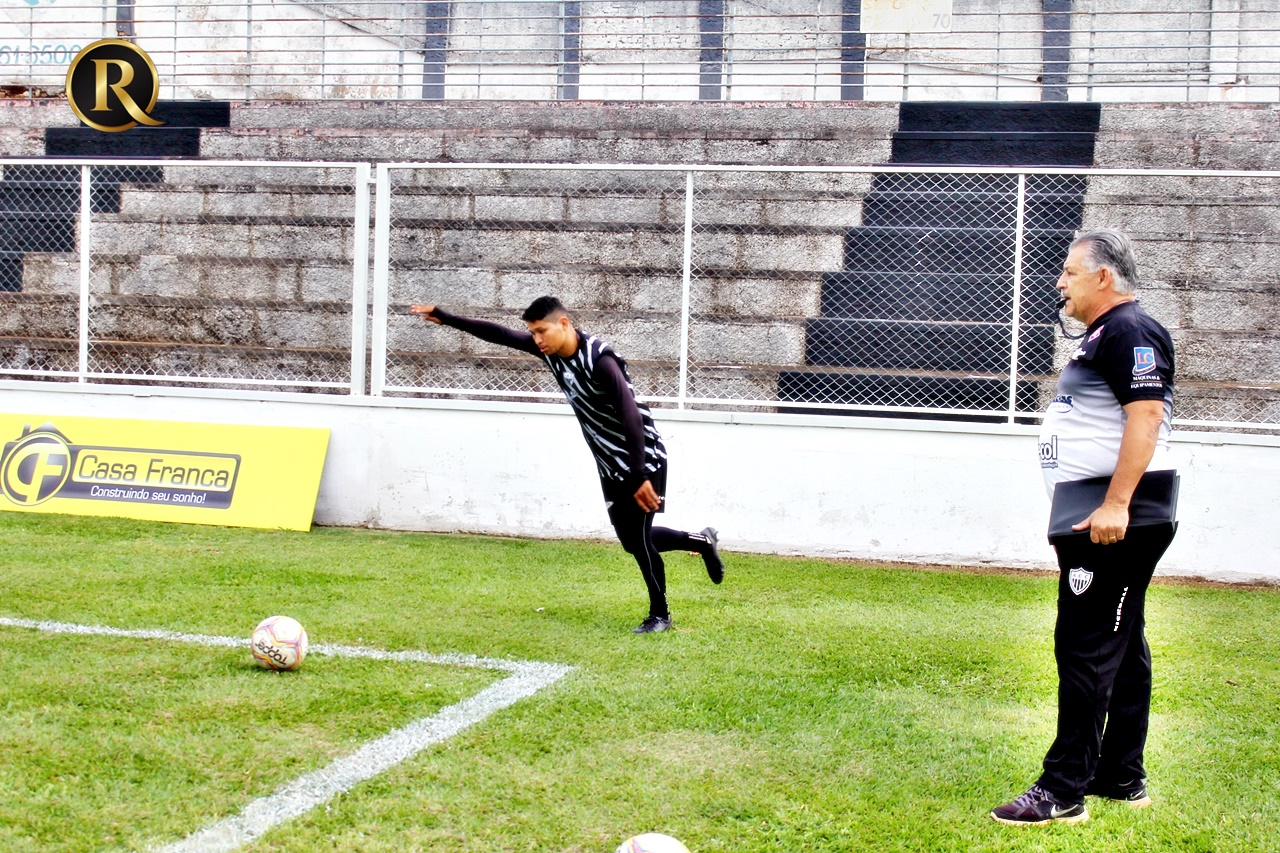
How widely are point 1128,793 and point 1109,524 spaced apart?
1001mm

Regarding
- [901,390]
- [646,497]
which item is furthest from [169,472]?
[901,390]

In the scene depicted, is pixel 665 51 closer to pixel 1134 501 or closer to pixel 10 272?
pixel 10 272

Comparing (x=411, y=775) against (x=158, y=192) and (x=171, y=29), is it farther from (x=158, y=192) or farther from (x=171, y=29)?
(x=171, y=29)

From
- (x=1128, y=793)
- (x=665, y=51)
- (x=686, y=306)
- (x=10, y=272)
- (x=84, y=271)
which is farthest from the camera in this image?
(x=665, y=51)

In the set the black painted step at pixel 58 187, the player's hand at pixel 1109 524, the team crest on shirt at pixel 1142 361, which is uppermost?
→ the black painted step at pixel 58 187

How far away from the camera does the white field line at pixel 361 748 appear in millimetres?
3215

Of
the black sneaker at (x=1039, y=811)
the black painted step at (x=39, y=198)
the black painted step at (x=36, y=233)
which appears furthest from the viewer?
the black painted step at (x=39, y=198)

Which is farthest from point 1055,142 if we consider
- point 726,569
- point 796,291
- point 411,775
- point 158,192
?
point 411,775

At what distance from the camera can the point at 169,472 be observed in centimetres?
920

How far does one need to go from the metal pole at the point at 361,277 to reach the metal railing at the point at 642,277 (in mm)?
20

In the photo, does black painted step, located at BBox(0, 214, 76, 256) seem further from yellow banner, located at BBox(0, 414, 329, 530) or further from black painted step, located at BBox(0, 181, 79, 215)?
yellow banner, located at BBox(0, 414, 329, 530)

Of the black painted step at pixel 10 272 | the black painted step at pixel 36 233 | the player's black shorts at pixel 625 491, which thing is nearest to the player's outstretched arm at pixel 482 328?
the player's black shorts at pixel 625 491

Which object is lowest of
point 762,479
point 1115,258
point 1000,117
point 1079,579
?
point 762,479

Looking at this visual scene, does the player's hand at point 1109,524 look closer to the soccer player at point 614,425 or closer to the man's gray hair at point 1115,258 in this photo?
the man's gray hair at point 1115,258
